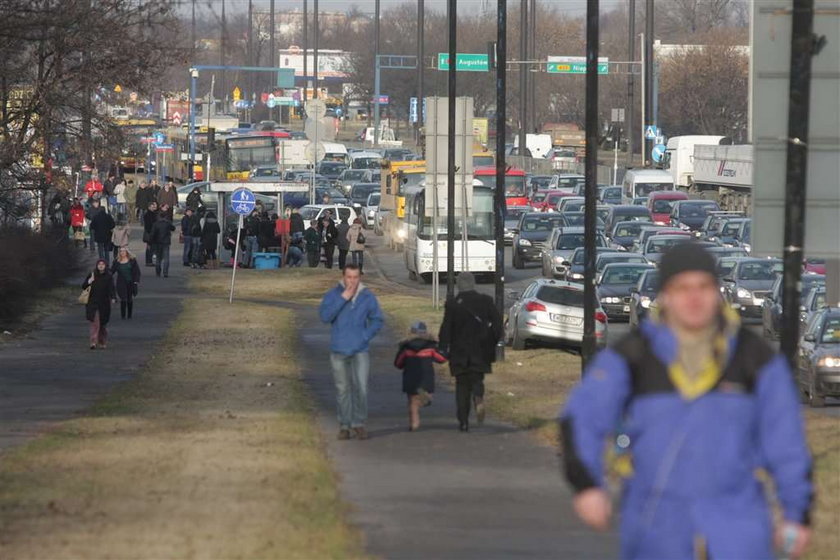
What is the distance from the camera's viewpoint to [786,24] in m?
12.1

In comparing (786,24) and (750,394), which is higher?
(786,24)

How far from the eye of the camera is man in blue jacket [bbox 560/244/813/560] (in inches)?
Result: 231

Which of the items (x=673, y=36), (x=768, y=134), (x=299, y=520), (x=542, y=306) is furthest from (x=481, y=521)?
(x=673, y=36)

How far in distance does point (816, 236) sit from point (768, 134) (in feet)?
2.43

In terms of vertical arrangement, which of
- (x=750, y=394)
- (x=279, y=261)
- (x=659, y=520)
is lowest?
(x=279, y=261)

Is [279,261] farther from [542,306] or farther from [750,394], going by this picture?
[750,394]

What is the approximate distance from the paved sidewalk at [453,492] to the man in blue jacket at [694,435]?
4.74 meters

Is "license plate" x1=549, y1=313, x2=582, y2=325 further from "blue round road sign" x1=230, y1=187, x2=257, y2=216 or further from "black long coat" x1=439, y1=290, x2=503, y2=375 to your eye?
"blue round road sign" x1=230, y1=187, x2=257, y2=216

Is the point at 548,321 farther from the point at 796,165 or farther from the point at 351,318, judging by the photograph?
the point at 796,165

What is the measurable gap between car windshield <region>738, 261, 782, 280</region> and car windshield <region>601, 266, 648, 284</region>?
2.14 m

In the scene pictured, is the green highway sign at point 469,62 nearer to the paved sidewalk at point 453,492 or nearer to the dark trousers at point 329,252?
the dark trousers at point 329,252

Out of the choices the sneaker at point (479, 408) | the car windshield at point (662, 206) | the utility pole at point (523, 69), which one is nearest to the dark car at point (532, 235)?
the car windshield at point (662, 206)

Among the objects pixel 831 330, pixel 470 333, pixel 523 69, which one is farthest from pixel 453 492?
pixel 523 69

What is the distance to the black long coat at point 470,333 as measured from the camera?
17812 millimetres
